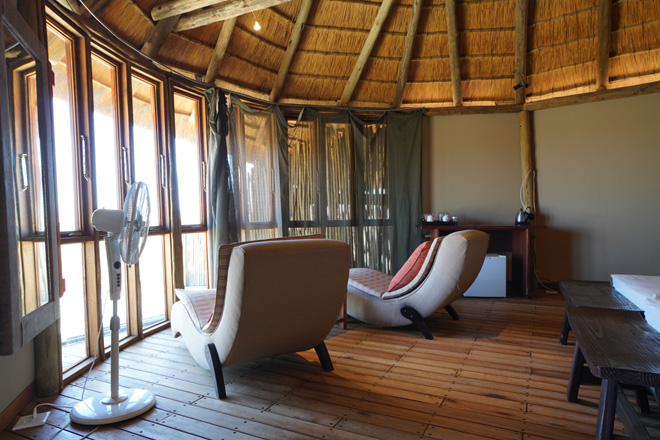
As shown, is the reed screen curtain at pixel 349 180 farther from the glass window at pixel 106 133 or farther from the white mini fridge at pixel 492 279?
the glass window at pixel 106 133

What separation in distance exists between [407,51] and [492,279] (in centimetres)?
314

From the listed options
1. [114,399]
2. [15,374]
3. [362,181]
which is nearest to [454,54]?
[362,181]

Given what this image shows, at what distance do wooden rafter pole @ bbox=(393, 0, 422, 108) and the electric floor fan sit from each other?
4.18 meters

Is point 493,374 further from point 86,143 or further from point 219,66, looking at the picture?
point 219,66

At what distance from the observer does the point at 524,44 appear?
16.6ft

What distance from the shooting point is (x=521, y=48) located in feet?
16.7

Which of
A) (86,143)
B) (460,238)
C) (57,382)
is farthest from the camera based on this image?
(460,238)

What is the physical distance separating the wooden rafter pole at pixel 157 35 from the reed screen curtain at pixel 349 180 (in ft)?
5.40

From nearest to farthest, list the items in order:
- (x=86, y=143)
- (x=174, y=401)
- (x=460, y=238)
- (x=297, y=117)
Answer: (x=174, y=401), (x=86, y=143), (x=460, y=238), (x=297, y=117)

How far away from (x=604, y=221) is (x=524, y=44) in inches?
95.9

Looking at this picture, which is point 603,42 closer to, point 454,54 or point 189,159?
point 454,54

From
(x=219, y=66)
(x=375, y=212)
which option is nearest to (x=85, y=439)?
(x=219, y=66)

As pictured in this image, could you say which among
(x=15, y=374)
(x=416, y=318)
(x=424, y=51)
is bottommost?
(x=416, y=318)

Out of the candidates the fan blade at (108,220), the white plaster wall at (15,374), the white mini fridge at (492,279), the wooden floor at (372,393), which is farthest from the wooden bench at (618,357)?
the white mini fridge at (492,279)
